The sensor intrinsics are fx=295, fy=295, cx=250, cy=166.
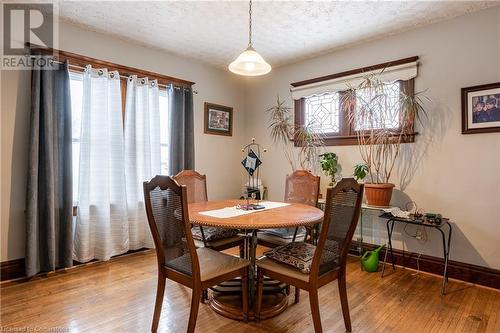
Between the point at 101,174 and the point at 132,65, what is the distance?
1.34 meters

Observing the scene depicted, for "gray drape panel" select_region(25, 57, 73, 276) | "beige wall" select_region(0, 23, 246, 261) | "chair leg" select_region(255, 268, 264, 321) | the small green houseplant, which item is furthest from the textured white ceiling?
"chair leg" select_region(255, 268, 264, 321)

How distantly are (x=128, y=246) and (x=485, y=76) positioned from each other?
3.97 metres

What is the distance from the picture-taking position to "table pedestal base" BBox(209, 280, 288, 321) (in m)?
2.05

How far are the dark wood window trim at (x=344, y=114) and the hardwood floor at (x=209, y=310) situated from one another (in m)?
1.50

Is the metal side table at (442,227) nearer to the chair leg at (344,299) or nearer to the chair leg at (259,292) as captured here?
the chair leg at (344,299)

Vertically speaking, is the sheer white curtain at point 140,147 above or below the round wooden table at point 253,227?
above

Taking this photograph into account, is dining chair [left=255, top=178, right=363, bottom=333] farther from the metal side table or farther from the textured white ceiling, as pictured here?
the textured white ceiling

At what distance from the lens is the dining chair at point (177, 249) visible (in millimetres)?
1667

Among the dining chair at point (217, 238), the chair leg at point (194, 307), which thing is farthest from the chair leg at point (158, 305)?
the dining chair at point (217, 238)

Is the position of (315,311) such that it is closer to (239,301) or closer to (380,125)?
(239,301)

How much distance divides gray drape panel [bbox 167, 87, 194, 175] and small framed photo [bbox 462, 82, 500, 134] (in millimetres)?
3025

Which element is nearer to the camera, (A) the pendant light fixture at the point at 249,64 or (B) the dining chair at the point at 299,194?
(A) the pendant light fixture at the point at 249,64

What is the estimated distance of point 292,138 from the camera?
412 centimetres

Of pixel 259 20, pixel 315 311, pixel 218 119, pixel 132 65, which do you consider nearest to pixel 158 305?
pixel 315 311
